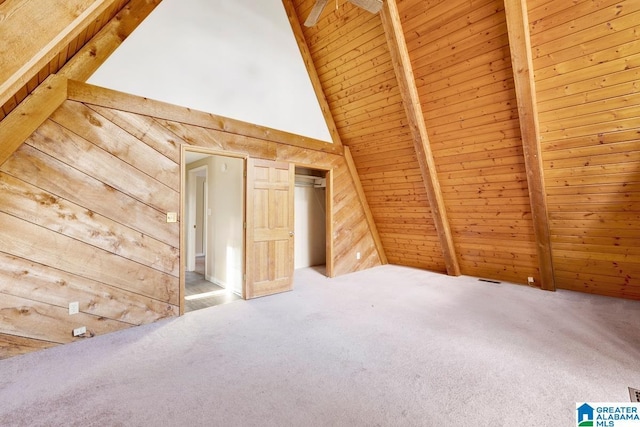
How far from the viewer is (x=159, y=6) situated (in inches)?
121

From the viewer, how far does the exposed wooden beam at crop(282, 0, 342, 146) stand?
4.30 m

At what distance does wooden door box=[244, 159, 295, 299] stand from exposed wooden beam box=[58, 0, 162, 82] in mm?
1795

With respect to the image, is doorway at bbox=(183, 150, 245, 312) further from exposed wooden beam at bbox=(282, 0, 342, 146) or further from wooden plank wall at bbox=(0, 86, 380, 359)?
exposed wooden beam at bbox=(282, 0, 342, 146)

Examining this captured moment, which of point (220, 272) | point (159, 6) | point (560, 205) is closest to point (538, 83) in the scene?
point (560, 205)

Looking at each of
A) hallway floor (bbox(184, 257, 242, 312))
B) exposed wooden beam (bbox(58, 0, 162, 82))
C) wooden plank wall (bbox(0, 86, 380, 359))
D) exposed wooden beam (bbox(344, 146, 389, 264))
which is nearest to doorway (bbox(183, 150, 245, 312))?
hallway floor (bbox(184, 257, 242, 312))

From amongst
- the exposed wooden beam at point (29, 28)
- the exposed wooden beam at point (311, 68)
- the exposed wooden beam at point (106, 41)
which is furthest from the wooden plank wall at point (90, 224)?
the exposed wooden beam at point (311, 68)

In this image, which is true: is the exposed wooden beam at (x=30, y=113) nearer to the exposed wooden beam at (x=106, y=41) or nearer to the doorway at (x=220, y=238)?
the exposed wooden beam at (x=106, y=41)

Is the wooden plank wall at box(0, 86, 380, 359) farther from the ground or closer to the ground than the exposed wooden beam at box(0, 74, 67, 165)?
closer to the ground

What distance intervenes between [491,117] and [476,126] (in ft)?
0.66

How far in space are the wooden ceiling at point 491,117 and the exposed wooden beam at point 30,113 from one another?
0.06 meters

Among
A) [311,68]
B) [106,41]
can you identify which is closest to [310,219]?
[311,68]

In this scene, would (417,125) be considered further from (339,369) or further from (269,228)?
(339,369)

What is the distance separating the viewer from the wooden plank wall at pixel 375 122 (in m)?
3.83

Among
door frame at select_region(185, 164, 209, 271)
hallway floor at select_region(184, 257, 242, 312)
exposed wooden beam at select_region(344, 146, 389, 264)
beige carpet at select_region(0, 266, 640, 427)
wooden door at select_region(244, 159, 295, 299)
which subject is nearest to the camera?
beige carpet at select_region(0, 266, 640, 427)
